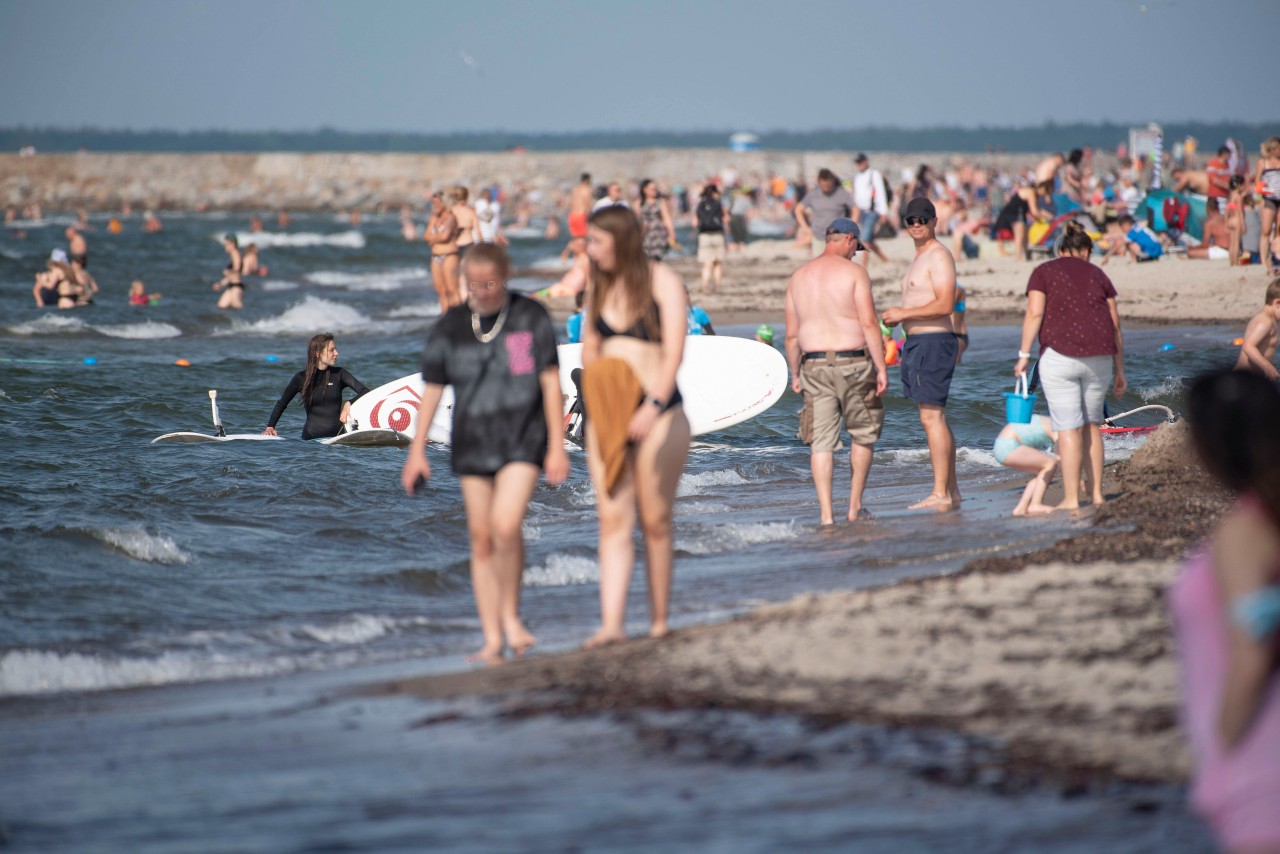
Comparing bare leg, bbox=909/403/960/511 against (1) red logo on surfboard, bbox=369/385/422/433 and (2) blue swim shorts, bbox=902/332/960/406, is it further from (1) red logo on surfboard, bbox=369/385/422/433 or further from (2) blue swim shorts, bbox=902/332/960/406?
(1) red logo on surfboard, bbox=369/385/422/433

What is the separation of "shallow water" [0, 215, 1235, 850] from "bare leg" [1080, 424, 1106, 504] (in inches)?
19.9

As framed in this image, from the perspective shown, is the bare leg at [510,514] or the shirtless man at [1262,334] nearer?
the bare leg at [510,514]

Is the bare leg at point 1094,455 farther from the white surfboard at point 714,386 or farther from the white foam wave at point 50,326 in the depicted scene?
the white foam wave at point 50,326

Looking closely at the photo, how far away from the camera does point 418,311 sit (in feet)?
83.7

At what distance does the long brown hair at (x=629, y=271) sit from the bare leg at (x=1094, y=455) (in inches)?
149

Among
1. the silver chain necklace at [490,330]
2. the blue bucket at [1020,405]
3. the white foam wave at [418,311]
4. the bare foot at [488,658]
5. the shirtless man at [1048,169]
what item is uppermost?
the shirtless man at [1048,169]

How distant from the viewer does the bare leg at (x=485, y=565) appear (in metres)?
5.13

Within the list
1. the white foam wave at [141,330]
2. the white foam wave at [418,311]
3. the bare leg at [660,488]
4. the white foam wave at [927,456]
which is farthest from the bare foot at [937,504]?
the white foam wave at [141,330]

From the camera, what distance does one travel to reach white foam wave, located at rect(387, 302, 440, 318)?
24766mm

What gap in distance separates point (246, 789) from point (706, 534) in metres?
4.41

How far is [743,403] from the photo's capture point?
11.6 m

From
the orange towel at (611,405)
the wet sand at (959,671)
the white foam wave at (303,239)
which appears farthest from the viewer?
the white foam wave at (303,239)

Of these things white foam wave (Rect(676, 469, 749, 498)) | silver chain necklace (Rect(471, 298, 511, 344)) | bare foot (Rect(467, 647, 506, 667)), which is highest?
silver chain necklace (Rect(471, 298, 511, 344))

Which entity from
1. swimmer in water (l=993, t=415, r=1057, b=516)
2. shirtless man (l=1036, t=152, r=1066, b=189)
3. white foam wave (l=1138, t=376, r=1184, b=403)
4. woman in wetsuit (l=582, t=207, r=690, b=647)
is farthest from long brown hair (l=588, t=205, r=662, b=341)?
shirtless man (l=1036, t=152, r=1066, b=189)
